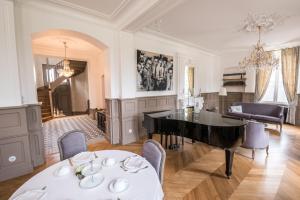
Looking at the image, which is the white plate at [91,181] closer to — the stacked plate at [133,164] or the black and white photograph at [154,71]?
the stacked plate at [133,164]

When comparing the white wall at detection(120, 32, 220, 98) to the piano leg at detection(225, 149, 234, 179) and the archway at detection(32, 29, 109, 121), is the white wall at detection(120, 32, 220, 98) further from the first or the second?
the piano leg at detection(225, 149, 234, 179)

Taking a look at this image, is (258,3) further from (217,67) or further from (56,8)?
(217,67)

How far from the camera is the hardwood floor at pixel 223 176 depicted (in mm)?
2234

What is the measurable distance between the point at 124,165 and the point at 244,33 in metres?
5.20

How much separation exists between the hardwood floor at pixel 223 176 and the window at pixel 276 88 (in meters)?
3.00

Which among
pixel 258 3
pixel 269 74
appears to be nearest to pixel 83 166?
pixel 258 3

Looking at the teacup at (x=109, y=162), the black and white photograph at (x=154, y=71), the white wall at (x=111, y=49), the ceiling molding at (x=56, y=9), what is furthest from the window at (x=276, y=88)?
the teacup at (x=109, y=162)

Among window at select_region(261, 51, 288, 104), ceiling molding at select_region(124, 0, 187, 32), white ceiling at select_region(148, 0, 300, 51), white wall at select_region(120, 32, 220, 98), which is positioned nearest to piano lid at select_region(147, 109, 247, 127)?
white wall at select_region(120, 32, 220, 98)

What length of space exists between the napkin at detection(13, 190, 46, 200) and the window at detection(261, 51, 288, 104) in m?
7.80

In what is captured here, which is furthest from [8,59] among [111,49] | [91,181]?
[91,181]

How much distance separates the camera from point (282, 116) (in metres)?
4.92

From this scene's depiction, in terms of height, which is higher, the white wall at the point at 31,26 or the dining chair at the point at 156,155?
the white wall at the point at 31,26

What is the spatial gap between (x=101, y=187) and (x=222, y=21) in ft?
14.1

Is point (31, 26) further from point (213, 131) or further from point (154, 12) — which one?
point (213, 131)
